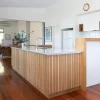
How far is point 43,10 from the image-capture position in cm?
801

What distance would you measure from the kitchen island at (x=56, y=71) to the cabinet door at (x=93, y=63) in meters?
0.25

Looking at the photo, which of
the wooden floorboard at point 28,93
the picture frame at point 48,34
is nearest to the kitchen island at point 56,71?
the wooden floorboard at point 28,93

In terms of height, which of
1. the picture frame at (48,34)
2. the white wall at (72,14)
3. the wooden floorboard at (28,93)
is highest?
the white wall at (72,14)

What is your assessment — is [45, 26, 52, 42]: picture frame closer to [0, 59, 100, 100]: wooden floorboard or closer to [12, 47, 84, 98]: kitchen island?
[12, 47, 84, 98]: kitchen island

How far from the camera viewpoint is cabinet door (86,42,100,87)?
3492 millimetres

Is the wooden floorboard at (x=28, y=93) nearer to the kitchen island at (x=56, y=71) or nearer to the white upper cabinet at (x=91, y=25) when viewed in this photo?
the kitchen island at (x=56, y=71)

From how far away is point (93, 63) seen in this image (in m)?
3.64

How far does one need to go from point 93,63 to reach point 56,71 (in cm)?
120

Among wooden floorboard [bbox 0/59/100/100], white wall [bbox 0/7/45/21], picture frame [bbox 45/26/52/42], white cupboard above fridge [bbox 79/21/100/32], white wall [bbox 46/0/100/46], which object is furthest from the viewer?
picture frame [bbox 45/26/52/42]

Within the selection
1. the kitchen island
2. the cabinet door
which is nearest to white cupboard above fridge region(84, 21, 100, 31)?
the cabinet door

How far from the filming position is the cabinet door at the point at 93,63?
11.5 feet

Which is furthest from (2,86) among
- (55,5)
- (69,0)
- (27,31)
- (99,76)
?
(27,31)

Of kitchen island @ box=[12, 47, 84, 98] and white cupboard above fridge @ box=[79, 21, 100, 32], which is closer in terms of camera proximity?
kitchen island @ box=[12, 47, 84, 98]

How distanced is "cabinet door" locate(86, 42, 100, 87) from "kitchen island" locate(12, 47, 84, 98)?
251 millimetres
